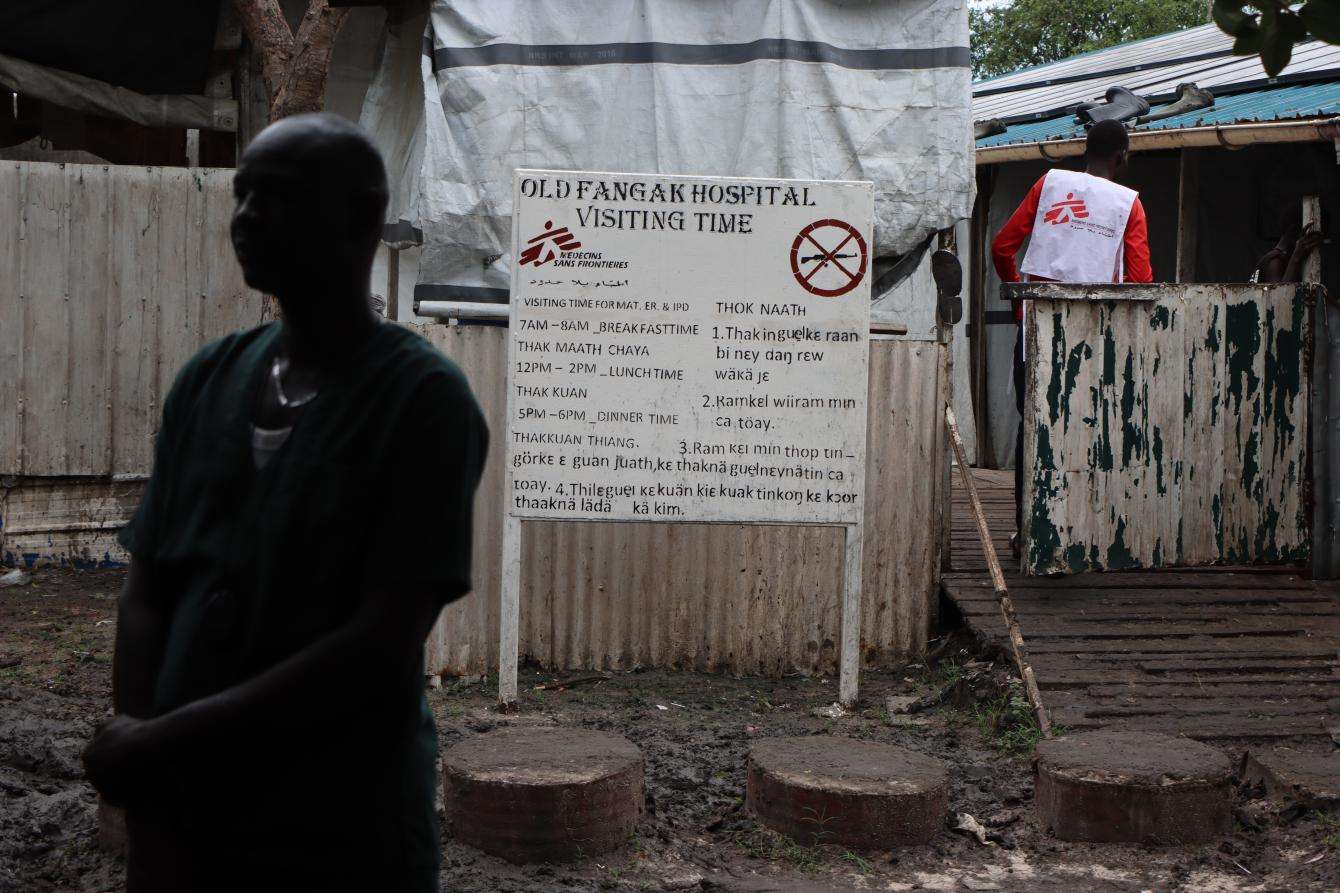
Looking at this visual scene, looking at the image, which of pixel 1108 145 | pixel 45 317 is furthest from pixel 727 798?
pixel 45 317

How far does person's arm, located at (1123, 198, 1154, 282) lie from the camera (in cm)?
659

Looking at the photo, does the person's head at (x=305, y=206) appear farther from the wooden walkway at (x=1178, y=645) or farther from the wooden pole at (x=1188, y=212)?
the wooden pole at (x=1188, y=212)

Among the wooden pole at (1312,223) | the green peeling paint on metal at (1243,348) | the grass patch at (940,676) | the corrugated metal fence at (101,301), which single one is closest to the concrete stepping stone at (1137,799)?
the grass patch at (940,676)

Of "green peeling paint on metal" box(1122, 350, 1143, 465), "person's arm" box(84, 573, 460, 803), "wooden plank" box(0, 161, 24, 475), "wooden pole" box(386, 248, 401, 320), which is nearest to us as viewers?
"person's arm" box(84, 573, 460, 803)

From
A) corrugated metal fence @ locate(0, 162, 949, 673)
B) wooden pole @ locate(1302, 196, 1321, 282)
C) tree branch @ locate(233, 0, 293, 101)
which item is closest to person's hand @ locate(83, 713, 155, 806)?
corrugated metal fence @ locate(0, 162, 949, 673)

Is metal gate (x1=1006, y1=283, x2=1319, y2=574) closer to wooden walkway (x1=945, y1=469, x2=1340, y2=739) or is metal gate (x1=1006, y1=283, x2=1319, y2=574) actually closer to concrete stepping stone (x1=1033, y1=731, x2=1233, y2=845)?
wooden walkway (x1=945, y1=469, x2=1340, y2=739)

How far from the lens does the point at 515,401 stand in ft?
18.5

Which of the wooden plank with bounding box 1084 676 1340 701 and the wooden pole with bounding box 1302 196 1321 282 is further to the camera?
the wooden pole with bounding box 1302 196 1321 282

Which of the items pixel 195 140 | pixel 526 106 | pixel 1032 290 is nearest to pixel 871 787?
pixel 1032 290

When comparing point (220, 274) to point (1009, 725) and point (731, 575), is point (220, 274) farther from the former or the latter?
point (1009, 725)

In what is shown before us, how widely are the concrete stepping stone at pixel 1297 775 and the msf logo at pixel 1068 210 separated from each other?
106 inches

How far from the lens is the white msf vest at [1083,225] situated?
6.55m

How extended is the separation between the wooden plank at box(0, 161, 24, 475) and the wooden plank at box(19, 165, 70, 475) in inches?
1.2

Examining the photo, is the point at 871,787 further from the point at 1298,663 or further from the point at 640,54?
the point at 640,54
